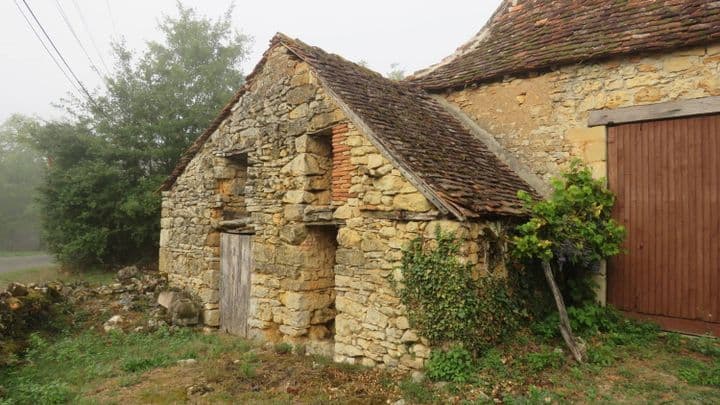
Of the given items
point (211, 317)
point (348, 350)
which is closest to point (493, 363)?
point (348, 350)

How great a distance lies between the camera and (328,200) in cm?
652

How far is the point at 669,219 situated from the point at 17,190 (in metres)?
39.2

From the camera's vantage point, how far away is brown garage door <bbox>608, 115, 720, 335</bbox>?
5312 millimetres

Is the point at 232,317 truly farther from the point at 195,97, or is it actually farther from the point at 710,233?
the point at 195,97

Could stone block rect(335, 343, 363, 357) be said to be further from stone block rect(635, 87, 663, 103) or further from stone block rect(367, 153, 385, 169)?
stone block rect(635, 87, 663, 103)

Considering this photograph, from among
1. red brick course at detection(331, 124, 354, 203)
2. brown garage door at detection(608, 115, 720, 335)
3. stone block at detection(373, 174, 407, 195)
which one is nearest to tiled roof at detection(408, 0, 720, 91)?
brown garage door at detection(608, 115, 720, 335)

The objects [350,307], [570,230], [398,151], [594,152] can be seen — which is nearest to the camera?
[398,151]

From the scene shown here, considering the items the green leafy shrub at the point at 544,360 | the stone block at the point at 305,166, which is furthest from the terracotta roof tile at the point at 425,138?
the green leafy shrub at the point at 544,360

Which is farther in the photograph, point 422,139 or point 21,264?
point 21,264

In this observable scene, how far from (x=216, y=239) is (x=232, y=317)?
5.17 feet

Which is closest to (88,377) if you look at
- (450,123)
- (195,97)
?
(450,123)

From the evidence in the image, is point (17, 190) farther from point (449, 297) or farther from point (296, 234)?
point (449, 297)

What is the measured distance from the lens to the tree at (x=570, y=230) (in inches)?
197

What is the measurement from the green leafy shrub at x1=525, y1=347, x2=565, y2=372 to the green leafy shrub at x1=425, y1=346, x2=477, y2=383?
2.16 ft
